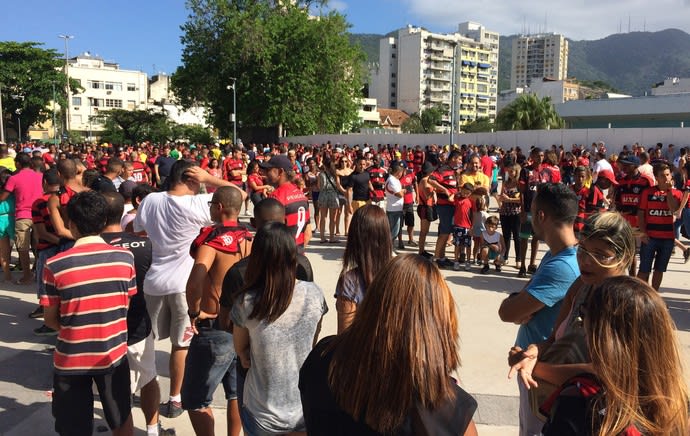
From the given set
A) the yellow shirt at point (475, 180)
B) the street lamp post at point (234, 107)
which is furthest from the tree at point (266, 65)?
the yellow shirt at point (475, 180)

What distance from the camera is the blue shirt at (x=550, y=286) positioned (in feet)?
8.96

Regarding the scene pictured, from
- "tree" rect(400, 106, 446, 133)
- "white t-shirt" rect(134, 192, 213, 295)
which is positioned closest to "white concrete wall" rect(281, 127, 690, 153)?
"white t-shirt" rect(134, 192, 213, 295)

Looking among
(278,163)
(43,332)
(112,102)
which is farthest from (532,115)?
(112,102)

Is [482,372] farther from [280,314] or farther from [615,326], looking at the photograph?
[615,326]

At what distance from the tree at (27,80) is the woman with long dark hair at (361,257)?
67627 mm

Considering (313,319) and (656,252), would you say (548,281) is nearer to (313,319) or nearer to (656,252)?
(313,319)

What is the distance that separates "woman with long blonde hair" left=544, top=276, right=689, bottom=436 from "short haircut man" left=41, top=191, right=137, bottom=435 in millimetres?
2380

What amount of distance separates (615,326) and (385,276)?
2.25 feet

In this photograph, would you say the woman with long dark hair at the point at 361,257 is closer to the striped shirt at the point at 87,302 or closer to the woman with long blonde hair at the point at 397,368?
the woman with long blonde hair at the point at 397,368

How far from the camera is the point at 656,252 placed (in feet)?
21.2

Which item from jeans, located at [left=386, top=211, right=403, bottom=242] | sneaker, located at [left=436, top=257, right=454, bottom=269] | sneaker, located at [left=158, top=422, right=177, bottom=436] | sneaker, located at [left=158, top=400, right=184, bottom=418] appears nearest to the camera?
sneaker, located at [left=158, top=422, right=177, bottom=436]

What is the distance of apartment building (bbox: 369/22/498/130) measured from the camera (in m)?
121

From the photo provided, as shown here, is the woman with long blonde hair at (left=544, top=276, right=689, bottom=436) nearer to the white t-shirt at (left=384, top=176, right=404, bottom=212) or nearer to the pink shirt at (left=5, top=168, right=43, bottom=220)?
the white t-shirt at (left=384, top=176, right=404, bottom=212)

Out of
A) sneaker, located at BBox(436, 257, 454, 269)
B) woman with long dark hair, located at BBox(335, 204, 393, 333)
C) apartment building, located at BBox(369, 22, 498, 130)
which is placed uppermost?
apartment building, located at BBox(369, 22, 498, 130)
